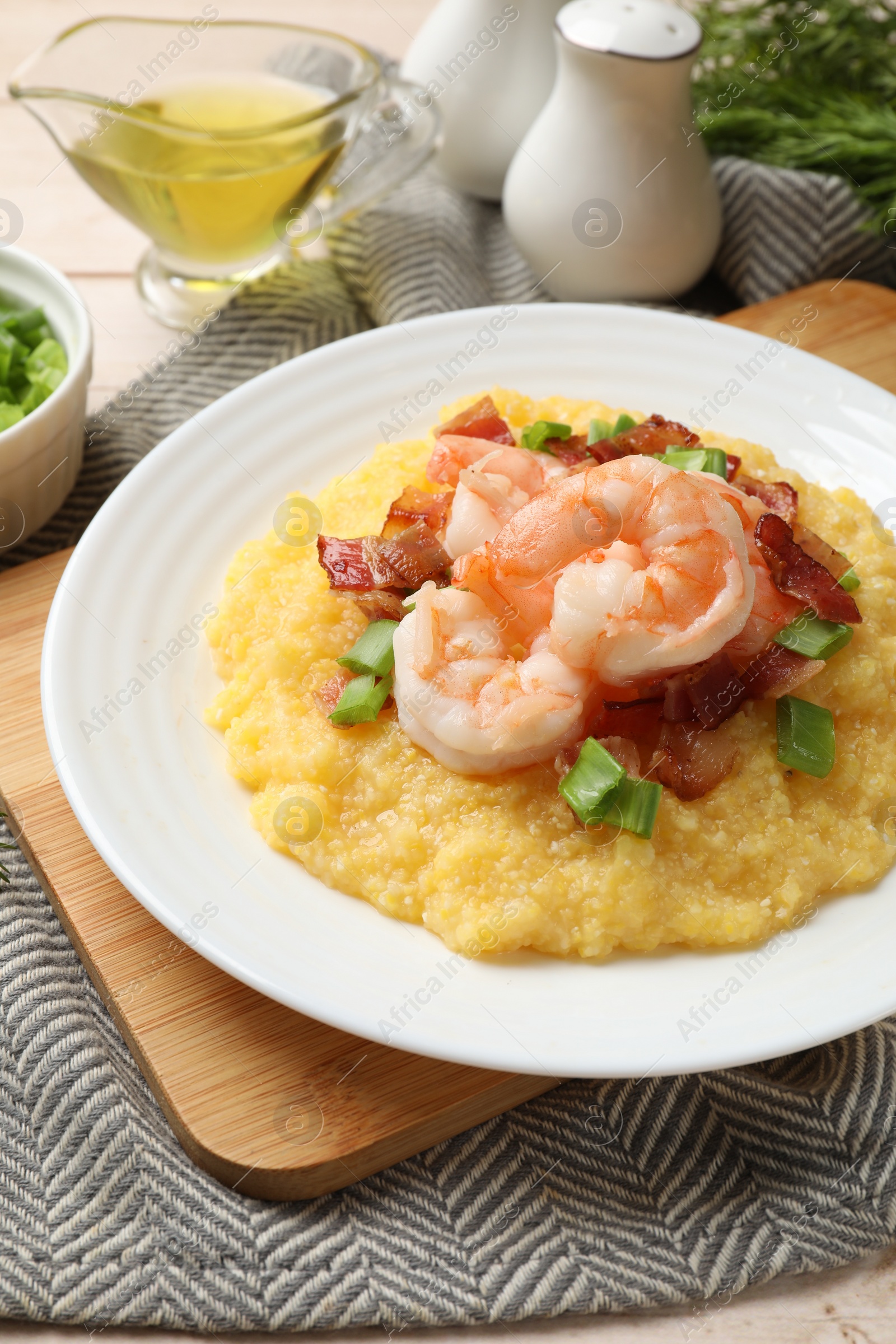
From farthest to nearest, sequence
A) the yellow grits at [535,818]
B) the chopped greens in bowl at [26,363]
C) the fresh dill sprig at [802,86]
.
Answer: the fresh dill sprig at [802,86] → the chopped greens in bowl at [26,363] → the yellow grits at [535,818]

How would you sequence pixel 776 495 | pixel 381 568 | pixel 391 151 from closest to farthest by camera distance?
pixel 381 568
pixel 776 495
pixel 391 151

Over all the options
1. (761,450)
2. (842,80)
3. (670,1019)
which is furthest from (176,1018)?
(842,80)

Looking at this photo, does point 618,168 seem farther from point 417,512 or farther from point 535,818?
point 535,818

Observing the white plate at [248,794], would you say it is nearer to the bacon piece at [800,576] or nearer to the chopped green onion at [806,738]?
the chopped green onion at [806,738]

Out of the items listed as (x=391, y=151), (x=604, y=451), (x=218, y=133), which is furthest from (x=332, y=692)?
(x=391, y=151)

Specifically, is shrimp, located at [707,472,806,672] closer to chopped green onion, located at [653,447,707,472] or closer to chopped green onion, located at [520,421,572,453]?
chopped green onion, located at [653,447,707,472]

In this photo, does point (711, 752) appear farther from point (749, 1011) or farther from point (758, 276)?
point (758, 276)

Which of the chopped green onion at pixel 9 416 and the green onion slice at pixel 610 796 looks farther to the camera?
the chopped green onion at pixel 9 416

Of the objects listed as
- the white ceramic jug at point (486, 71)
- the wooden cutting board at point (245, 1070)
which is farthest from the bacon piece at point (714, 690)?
the white ceramic jug at point (486, 71)
